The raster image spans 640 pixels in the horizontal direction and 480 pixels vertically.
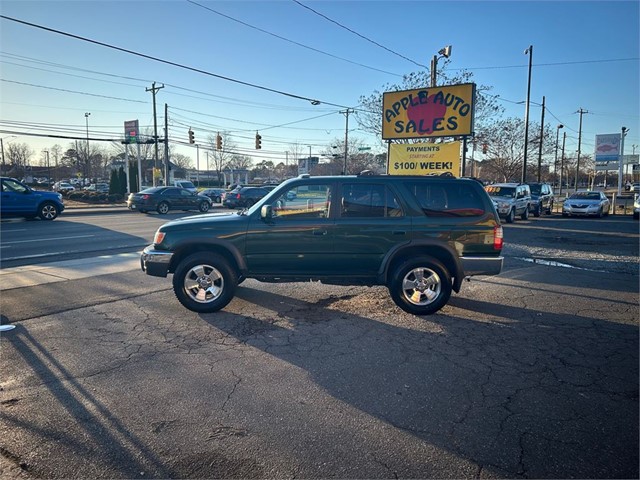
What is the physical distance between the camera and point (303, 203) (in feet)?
19.2

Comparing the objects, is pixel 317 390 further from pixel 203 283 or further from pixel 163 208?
pixel 163 208

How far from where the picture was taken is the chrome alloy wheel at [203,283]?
18.8ft

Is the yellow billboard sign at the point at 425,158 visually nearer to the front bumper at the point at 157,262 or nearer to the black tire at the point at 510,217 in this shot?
the black tire at the point at 510,217

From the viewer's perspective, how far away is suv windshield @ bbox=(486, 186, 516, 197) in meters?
21.7

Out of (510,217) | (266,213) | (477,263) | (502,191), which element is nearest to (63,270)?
(266,213)

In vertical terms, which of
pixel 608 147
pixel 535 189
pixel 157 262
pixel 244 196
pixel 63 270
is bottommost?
pixel 63 270

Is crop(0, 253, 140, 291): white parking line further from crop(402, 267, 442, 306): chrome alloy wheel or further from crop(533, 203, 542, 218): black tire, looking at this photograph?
crop(533, 203, 542, 218): black tire

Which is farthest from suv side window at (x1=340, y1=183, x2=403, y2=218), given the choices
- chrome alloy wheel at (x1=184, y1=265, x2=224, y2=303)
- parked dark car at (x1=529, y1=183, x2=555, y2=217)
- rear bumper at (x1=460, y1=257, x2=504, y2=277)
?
parked dark car at (x1=529, y1=183, x2=555, y2=217)

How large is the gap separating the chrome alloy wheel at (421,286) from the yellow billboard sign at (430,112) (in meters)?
9.89

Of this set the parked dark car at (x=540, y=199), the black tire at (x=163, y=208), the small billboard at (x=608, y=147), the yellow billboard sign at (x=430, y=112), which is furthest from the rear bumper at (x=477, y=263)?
the small billboard at (x=608, y=147)

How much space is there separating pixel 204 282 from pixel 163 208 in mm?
20486

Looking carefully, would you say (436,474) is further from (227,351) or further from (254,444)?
(227,351)

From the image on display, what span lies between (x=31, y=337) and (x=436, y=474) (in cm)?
456

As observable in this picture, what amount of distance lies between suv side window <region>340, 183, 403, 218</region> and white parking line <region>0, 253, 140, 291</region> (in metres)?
5.18
